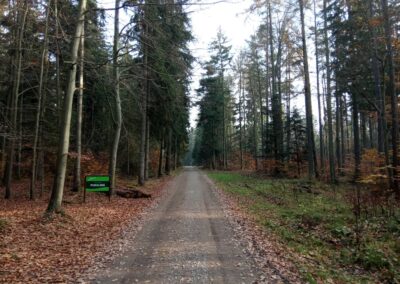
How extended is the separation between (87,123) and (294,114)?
53.8ft

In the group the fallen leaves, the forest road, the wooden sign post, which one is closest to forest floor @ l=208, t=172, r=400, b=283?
the fallen leaves

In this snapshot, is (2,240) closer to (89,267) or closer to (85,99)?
(89,267)

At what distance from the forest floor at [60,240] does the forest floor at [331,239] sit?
11.6 feet

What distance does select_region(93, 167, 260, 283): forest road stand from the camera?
5.49m

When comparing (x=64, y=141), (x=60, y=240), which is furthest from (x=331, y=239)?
(x=64, y=141)

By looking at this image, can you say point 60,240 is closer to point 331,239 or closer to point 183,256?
point 183,256

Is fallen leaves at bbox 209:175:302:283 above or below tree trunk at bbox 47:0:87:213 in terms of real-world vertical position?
below

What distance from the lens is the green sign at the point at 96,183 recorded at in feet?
44.3

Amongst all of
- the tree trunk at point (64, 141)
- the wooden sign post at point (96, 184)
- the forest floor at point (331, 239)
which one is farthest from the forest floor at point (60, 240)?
the forest floor at point (331, 239)

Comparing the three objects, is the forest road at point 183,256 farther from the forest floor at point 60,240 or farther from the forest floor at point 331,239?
the forest floor at point 331,239

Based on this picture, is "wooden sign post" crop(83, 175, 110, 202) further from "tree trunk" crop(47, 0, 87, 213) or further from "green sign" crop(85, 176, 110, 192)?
"tree trunk" crop(47, 0, 87, 213)

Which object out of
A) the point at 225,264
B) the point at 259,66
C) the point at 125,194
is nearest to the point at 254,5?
the point at 125,194

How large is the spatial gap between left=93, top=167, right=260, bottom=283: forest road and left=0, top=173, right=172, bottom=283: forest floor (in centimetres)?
61

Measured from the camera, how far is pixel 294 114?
92.9 feet
